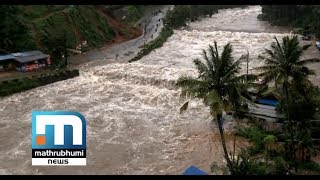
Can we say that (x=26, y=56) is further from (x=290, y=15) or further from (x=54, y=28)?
(x=290, y=15)

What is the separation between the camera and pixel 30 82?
35.6m

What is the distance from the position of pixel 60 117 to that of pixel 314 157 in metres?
12.8

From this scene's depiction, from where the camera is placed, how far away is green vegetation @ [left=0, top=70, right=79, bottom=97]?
34.2 meters

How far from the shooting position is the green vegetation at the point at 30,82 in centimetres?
3425

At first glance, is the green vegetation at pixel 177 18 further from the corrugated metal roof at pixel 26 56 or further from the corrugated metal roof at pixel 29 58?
the corrugated metal roof at pixel 26 56

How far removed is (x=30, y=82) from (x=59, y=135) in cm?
1628

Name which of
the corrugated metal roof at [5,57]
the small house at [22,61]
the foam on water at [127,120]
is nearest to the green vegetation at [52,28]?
the small house at [22,61]

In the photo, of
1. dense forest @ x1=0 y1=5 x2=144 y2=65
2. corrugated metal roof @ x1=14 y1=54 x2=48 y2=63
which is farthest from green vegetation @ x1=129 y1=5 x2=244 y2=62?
corrugated metal roof @ x1=14 y1=54 x2=48 y2=63

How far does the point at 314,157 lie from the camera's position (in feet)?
74.8

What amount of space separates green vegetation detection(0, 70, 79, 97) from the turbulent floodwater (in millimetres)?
617

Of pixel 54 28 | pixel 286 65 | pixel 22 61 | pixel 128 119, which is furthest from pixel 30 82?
pixel 286 65

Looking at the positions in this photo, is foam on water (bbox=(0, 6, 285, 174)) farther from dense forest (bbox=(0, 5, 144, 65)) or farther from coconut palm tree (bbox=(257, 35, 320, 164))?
dense forest (bbox=(0, 5, 144, 65))

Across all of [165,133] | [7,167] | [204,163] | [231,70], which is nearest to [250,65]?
[165,133]
